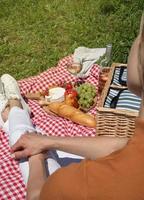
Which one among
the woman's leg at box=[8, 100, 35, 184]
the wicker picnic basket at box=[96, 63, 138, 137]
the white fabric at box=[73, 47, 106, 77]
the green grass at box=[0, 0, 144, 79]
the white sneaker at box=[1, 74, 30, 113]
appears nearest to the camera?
the woman's leg at box=[8, 100, 35, 184]

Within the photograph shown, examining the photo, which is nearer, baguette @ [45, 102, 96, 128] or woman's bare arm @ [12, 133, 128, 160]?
woman's bare arm @ [12, 133, 128, 160]

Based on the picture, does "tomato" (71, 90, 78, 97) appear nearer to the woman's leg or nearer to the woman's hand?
the woman's leg

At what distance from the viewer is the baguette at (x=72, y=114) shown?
2834 millimetres

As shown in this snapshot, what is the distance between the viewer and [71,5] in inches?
193

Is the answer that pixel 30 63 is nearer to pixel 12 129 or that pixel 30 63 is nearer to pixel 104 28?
pixel 104 28

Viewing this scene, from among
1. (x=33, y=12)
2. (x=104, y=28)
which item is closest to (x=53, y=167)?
(x=104, y=28)

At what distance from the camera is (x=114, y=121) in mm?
2531

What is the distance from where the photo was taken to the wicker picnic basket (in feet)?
8.15

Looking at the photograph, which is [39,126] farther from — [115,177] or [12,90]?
[115,177]

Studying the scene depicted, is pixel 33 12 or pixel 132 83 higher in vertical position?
pixel 132 83

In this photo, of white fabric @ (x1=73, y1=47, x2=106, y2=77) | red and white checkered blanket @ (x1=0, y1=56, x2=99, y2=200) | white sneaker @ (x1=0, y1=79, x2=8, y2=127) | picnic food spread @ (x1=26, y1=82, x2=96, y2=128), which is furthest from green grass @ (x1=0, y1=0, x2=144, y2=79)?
white sneaker @ (x1=0, y1=79, x2=8, y2=127)

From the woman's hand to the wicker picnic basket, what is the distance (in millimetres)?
443

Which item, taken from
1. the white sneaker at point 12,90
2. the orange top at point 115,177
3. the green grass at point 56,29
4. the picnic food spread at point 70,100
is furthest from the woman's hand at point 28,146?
the green grass at point 56,29

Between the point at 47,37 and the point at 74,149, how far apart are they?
93.5 inches
